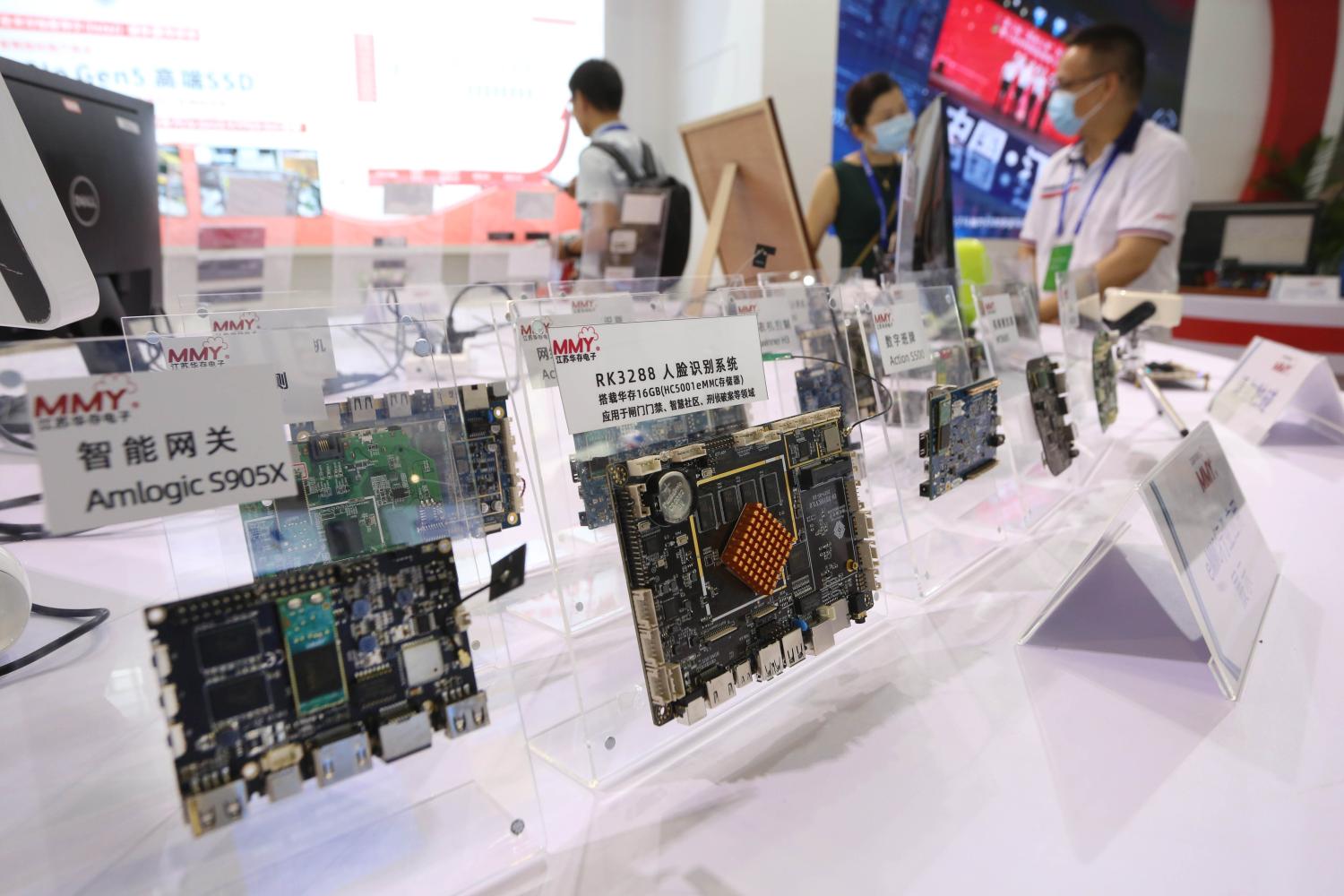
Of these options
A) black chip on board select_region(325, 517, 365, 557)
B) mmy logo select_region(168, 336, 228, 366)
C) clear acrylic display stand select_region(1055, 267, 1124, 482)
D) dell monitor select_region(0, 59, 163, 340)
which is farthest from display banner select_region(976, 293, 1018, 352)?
dell monitor select_region(0, 59, 163, 340)

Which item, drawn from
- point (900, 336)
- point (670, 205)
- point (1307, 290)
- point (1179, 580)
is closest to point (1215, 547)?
point (1179, 580)

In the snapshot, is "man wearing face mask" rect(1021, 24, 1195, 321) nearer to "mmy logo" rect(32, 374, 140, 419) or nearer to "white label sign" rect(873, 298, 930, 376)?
"white label sign" rect(873, 298, 930, 376)

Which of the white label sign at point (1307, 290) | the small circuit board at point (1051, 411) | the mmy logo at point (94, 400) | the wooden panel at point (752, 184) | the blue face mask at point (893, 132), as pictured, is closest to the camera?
the mmy logo at point (94, 400)

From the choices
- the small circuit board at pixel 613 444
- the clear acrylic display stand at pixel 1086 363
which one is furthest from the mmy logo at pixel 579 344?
the clear acrylic display stand at pixel 1086 363

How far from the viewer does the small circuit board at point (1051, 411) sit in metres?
1.62

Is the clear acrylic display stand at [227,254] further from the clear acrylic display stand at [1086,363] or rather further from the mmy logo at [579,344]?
the clear acrylic display stand at [1086,363]

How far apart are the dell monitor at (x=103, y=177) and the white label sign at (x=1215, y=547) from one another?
190 cm

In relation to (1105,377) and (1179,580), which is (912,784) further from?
(1105,377)

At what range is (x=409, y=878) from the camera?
2.28 feet

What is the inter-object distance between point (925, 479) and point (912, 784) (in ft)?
2.19

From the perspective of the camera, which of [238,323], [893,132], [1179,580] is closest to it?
[1179,580]

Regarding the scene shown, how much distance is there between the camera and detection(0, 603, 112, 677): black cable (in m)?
0.99

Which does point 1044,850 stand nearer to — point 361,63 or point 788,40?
point 361,63

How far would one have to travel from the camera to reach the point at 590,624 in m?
1.16
